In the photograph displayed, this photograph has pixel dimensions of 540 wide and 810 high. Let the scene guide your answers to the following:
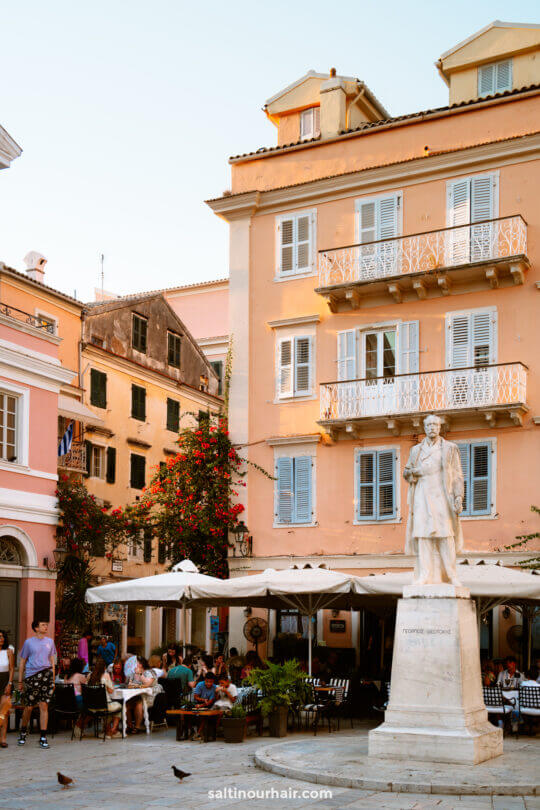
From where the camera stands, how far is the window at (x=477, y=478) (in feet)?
72.4

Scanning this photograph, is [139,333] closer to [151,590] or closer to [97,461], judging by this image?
[97,461]

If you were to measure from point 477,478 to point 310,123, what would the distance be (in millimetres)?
10365

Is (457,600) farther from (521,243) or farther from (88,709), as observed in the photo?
(521,243)

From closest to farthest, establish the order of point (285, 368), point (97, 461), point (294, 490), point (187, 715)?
1. point (187, 715)
2. point (294, 490)
3. point (285, 368)
4. point (97, 461)

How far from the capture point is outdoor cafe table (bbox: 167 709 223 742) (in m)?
15.7

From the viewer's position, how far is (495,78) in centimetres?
2455

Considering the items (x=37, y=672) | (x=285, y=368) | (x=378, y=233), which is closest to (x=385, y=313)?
(x=378, y=233)

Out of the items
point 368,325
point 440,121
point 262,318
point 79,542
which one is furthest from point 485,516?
point 79,542

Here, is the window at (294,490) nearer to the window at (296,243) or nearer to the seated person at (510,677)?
the window at (296,243)

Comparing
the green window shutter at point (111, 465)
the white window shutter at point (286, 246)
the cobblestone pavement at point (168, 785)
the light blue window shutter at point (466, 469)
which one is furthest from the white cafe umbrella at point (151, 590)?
the green window shutter at point (111, 465)

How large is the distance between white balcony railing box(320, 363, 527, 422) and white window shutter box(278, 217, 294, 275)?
3336mm

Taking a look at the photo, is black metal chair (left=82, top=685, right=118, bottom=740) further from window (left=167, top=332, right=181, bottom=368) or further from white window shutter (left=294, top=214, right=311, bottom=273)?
window (left=167, top=332, right=181, bottom=368)

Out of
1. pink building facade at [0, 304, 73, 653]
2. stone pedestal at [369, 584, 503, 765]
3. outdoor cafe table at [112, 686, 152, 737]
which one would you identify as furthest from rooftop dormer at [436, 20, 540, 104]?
outdoor cafe table at [112, 686, 152, 737]

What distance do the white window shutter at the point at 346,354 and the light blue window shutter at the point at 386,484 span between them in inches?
78.9
